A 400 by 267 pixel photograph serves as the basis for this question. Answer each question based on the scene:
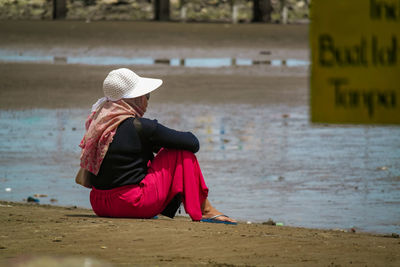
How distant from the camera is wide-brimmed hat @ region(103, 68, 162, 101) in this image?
671cm

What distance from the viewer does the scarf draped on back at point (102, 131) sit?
21.9 ft

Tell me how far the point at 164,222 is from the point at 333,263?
1610 mm

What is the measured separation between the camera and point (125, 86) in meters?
6.73

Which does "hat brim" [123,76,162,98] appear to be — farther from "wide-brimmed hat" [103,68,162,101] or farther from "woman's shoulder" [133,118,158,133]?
"woman's shoulder" [133,118,158,133]

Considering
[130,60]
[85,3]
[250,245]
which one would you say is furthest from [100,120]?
[85,3]

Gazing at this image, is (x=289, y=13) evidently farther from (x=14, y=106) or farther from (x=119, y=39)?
(x=14, y=106)

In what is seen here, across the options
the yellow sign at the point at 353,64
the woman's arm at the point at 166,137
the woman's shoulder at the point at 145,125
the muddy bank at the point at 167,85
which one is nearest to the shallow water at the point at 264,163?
the muddy bank at the point at 167,85

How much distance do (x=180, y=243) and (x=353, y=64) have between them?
2574mm

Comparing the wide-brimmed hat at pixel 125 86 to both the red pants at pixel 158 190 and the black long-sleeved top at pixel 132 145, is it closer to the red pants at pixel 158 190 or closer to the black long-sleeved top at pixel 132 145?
the black long-sleeved top at pixel 132 145

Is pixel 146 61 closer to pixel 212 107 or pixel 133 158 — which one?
pixel 212 107

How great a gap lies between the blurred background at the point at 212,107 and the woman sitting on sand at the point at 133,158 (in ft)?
5.13

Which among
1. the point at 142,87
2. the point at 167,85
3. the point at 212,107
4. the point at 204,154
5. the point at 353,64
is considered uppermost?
the point at 353,64

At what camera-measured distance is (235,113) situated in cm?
1498

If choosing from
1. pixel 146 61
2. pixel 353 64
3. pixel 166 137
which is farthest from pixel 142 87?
pixel 146 61
